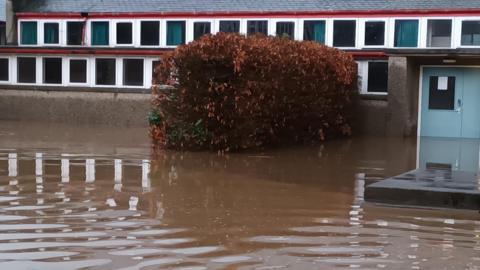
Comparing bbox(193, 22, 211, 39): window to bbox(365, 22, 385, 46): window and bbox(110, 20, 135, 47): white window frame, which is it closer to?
bbox(110, 20, 135, 47): white window frame

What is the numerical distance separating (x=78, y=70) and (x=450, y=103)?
Answer: 46.1ft

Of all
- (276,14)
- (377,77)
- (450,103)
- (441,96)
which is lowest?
(450,103)

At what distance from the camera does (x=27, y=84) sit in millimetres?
27766

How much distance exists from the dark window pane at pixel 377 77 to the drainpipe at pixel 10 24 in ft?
50.9

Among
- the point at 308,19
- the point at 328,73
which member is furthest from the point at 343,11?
the point at 328,73

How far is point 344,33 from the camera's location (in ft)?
83.0

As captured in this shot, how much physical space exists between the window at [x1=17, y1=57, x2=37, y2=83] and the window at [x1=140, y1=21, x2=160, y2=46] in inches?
173

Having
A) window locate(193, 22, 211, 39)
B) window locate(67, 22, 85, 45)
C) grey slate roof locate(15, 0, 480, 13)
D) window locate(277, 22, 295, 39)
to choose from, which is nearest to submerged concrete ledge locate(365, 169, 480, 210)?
grey slate roof locate(15, 0, 480, 13)

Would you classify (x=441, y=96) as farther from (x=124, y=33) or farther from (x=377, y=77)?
(x=124, y=33)

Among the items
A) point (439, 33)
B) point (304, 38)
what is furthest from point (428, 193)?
point (304, 38)

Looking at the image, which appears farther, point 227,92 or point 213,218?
point 227,92

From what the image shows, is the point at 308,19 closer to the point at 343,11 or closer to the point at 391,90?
the point at 343,11

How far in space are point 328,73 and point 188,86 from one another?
515 centimetres

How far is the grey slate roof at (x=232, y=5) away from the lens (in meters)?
24.8
